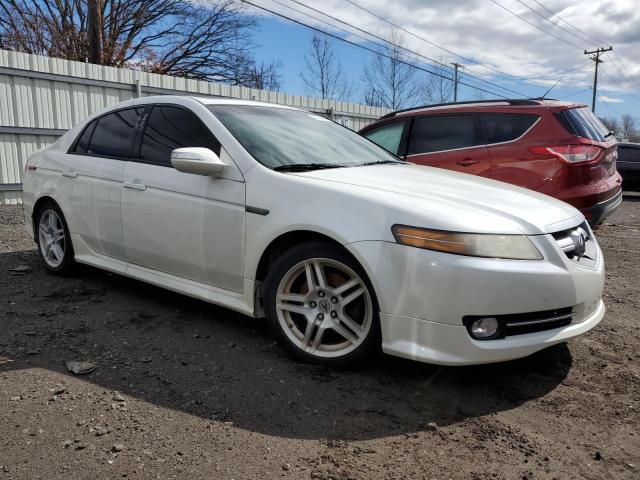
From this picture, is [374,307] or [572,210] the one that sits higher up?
[572,210]

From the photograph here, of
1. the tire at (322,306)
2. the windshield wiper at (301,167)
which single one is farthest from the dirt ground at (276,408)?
the windshield wiper at (301,167)

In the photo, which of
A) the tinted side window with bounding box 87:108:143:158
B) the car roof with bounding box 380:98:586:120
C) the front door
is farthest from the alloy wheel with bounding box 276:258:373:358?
the car roof with bounding box 380:98:586:120

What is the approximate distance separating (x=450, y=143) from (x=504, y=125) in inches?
24.9

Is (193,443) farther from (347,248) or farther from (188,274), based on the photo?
(188,274)

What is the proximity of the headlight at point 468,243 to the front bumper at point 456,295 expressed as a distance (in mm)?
33

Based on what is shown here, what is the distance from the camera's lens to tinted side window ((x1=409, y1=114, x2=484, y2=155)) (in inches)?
240

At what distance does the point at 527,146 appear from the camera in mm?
5539

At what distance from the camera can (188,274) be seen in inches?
146

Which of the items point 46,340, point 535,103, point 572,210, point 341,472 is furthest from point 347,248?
point 535,103

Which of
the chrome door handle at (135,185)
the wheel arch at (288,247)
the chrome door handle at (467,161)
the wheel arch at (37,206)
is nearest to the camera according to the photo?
the wheel arch at (288,247)

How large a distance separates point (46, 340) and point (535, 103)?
5.09 meters

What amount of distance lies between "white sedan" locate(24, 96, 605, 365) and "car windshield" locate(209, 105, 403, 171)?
1cm

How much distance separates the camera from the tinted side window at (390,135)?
6.70 m

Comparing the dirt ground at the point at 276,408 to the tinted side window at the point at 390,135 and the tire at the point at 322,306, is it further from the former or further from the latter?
the tinted side window at the point at 390,135
